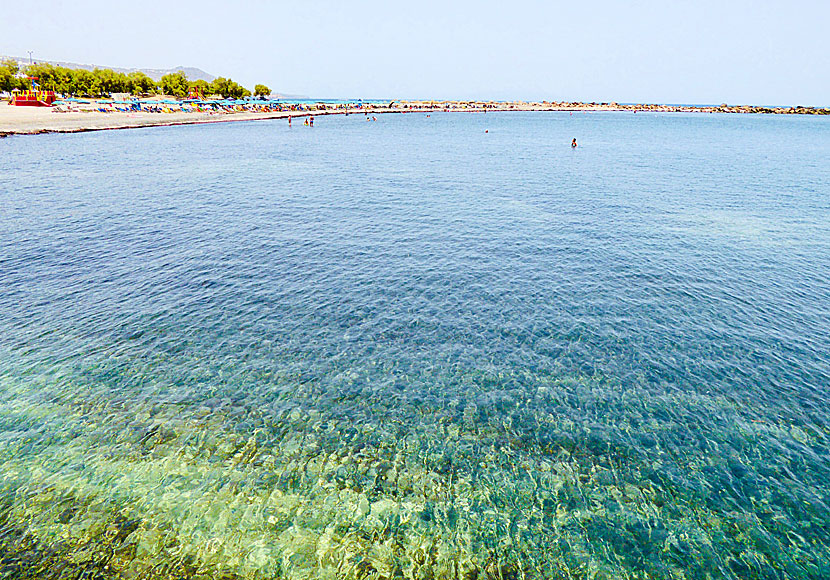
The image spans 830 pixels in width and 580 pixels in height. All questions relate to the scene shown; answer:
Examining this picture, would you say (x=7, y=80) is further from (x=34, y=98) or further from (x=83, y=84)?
(x=83, y=84)

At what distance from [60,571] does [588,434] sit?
1965cm

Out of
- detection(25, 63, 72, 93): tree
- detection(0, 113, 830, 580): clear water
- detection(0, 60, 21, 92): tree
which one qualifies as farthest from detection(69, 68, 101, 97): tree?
detection(0, 113, 830, 580): clear water

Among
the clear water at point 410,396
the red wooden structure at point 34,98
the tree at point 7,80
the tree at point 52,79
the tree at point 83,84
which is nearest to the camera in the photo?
the clear water at point 410,396

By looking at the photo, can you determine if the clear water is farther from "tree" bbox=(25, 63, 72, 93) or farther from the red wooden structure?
"tree" bbox=(25, 63, 72, 93)

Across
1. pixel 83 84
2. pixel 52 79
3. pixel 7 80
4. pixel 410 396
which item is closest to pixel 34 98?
pixel 7 80

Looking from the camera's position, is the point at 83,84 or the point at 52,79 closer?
the point at 52,79

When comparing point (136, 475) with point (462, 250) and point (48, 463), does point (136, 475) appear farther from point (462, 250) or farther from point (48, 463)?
point (462, 250)

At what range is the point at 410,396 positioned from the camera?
2175 cm

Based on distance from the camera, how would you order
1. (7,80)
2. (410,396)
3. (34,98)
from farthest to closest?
(7,80), (34,98), (410,396)

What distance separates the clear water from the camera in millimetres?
14734

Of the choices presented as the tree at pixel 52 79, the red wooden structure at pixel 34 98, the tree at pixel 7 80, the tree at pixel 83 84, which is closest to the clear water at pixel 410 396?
the red wooden structure at pixel 34 98

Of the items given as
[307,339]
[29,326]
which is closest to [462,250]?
[307,339]

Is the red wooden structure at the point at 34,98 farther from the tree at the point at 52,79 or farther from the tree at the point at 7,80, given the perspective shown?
the tree at the point at 7,80

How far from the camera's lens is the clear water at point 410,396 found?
580 inches
